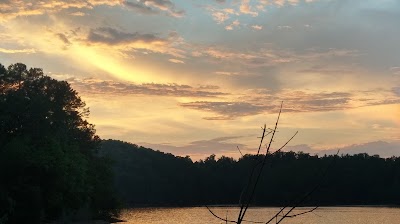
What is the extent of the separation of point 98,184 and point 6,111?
3117 centimetres

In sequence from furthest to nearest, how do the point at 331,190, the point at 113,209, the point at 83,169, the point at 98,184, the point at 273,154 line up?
the point at 331,190 → the point at 113,209 → the point at 98,184 → the point at 83,169 → the point at 273,154

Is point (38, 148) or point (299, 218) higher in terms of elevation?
point (38, 148)

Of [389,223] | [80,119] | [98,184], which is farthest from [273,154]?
[389,223]

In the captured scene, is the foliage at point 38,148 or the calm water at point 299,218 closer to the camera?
the foliage at point 38,148

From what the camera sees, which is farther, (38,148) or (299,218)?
(299,218)

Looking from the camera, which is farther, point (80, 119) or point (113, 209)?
point (113, 209)

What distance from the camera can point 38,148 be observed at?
57.0 metres

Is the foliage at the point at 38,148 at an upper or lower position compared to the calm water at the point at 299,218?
upper

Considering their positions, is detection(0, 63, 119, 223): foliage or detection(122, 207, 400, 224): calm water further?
detection(122, 207, 400, 224): calm water

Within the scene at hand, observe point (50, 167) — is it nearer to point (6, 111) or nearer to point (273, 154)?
point (6, 111)

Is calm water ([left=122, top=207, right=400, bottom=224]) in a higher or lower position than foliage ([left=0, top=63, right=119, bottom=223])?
lower

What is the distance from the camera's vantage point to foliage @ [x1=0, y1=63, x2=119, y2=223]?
1946 inches

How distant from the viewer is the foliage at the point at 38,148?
49.4 m

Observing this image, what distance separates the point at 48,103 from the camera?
201 ft
